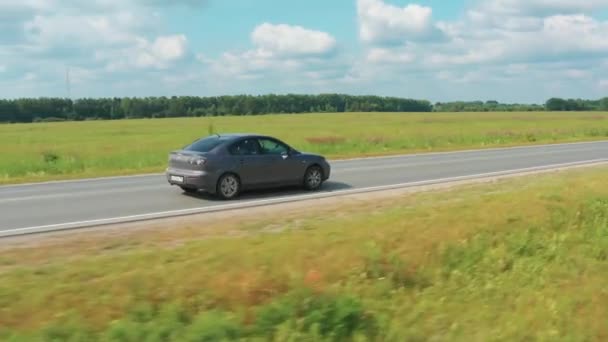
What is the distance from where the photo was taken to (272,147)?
52.0ft

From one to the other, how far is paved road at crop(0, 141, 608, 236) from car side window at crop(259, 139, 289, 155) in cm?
98

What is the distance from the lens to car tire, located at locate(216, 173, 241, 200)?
14609 mm

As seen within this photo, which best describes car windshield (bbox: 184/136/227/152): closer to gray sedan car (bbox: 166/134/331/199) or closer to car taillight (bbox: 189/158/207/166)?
gray sedan car (bbox: 166/134/331/199)

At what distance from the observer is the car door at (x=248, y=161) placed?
591 inches

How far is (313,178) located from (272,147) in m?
1.34

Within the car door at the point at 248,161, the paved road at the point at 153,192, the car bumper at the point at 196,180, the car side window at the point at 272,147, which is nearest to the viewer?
the paved road at the point at 153,192

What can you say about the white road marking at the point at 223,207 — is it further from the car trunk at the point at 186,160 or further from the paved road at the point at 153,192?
the car trunk at the point at 186,160

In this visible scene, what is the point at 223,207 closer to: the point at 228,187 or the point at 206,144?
the point at 228,187

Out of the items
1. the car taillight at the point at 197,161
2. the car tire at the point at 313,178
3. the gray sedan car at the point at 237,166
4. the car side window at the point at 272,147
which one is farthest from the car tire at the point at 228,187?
the car tire at the point at 313,178

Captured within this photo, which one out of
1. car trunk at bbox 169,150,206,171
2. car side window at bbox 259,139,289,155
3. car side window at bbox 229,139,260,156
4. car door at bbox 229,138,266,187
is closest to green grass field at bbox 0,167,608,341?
car trunk at bbox 169,150,206,171

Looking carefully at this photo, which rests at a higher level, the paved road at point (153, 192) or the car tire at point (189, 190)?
the car tire at point (189, 190)

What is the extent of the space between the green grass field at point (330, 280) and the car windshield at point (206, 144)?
3969 mm

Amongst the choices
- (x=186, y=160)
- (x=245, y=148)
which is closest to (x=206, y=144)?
(x=186, y=160)

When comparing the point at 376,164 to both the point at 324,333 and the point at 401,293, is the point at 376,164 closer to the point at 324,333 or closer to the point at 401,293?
the point at 401,293
